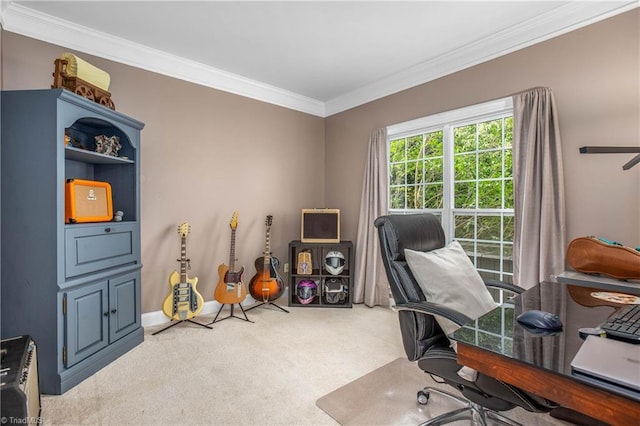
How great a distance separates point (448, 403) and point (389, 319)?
1.40 m

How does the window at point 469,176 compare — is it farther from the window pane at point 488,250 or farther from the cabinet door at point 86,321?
the cabinet door at point 86,321

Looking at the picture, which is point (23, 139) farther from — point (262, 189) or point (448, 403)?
point (448, 403)

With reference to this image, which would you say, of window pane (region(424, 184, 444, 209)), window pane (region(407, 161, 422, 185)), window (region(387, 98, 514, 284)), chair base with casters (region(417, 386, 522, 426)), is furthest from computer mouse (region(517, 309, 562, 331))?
window pane (region(407, 161, 422, 185))

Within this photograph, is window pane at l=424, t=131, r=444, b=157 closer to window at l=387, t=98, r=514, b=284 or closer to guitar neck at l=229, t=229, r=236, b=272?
window at l=387, t=98, r=514, b=284

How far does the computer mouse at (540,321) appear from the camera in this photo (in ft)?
2.85

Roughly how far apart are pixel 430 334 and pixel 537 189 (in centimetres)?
161

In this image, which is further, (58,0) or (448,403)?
(58,0)

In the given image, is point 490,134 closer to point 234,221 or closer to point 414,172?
point 414,172

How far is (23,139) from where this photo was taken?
1862 millimetres

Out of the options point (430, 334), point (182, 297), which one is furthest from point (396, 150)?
→ point (182, 297)

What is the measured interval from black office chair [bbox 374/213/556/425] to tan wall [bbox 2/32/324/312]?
7.19 ft

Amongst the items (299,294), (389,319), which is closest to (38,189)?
(299,294)

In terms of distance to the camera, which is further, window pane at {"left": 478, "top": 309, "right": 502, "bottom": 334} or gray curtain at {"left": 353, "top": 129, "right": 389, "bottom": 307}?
gray curtain at {"left": 353, "top": 129, "right": 389, "bottom": 307}

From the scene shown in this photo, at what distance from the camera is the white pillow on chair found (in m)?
1.46
